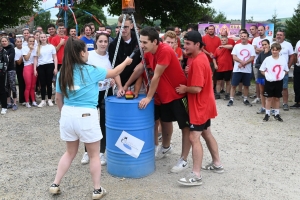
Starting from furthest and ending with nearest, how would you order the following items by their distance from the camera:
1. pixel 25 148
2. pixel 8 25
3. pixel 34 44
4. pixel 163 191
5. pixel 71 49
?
pixel 8 25
pixel 34 44
pixel 25 148
pixel 163 191
pixel 71 49

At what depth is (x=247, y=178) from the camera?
14.7 ft

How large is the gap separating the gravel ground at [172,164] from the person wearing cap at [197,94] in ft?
1.15

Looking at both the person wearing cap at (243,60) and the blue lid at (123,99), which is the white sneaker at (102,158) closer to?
the blue lid at (123,99)

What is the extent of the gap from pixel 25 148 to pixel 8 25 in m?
12.4

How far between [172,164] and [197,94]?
4.22ft

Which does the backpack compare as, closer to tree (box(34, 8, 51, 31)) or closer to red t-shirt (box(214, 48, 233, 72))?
red t-shirt (box(214, 48, 233, 72))

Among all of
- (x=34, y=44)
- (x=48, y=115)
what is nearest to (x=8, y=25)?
(x=34, y=44)

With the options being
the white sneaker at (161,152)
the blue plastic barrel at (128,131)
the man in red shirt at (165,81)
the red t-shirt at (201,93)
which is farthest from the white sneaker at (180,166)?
the red t-shirt at (201,93)

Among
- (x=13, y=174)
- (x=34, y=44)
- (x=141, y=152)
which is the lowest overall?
(x=13, y=174)

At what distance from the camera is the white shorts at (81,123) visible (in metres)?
3.63

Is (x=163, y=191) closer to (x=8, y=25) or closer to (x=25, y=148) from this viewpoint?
(x=25, y=148)

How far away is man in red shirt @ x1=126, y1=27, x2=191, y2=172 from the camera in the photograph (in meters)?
4.18

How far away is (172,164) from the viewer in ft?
16.4

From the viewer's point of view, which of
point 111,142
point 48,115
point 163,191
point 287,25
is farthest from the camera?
point 287,25
